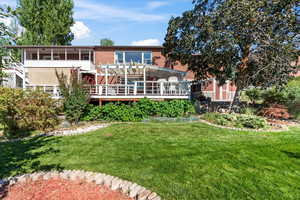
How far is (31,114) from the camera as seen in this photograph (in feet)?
21.7

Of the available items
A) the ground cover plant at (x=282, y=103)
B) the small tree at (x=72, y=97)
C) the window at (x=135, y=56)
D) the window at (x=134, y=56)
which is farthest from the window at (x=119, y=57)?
the ground cover plant at (x=282, y=103)

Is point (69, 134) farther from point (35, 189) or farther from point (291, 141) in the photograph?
point (291, 141)

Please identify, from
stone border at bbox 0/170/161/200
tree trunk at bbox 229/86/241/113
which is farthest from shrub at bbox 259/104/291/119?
stone border at bbox 0/170/161/200

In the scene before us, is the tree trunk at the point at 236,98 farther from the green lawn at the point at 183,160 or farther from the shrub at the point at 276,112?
the green lawn at the point at 183,160

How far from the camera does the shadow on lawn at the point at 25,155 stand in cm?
371

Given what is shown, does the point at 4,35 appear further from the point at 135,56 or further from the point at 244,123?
the point at 135,56

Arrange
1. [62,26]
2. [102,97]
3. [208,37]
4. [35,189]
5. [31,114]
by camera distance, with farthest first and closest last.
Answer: [62,26], [102,97], [208,37], [31,114], [35,189]

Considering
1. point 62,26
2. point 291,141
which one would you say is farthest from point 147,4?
point 62,26

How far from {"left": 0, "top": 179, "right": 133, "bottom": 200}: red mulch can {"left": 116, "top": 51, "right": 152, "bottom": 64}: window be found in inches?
611

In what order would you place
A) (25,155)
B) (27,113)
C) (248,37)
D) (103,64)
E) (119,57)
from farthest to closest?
1. (119,57)
2. (103,64)
3. (248,37)
4. (27,113)
5. (25,155)

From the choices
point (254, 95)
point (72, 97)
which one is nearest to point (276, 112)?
point (254, 95)

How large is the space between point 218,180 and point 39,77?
17.9 metres

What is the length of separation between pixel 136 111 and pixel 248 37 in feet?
23.8

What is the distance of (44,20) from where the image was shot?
23.3 meters
